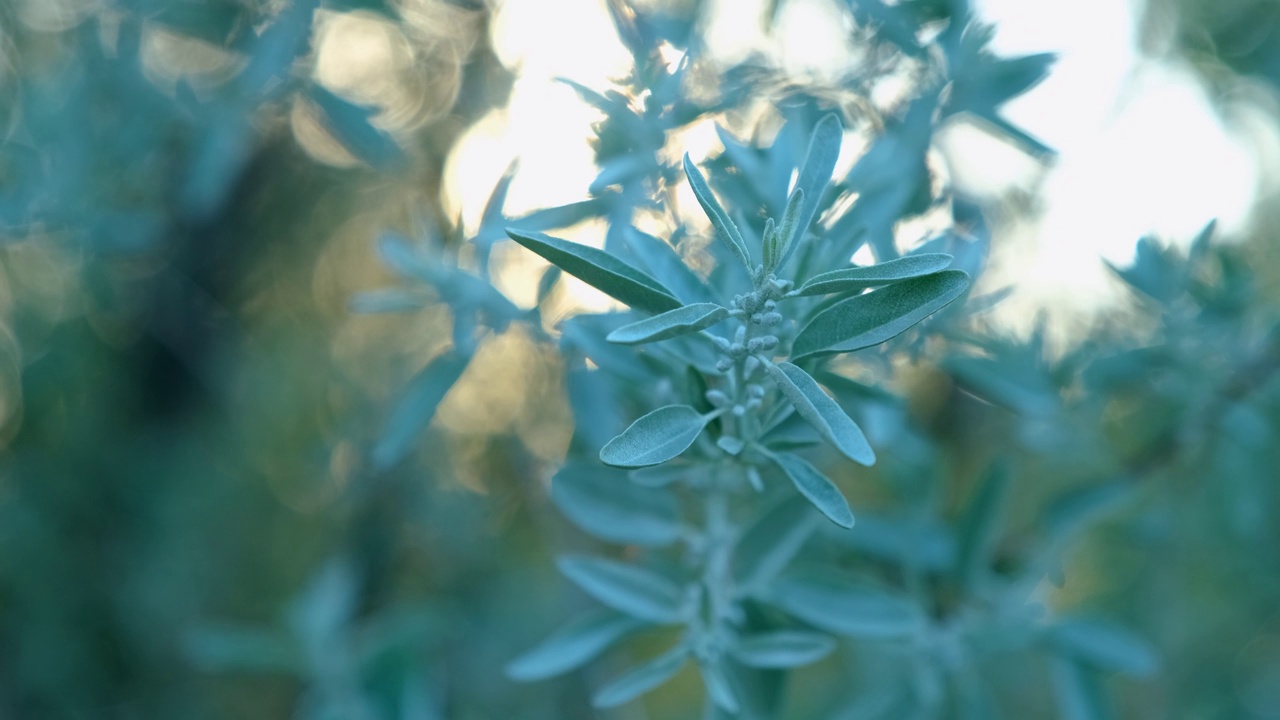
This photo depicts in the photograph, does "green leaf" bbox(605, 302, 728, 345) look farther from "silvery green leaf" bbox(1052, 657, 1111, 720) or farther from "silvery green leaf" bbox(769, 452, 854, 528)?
"silvery green leaf" bbox(1052, 657, 1111, 720)

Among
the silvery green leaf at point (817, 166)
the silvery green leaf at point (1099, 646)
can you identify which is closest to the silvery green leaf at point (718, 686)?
the silvery green leaf at point (817, 166)

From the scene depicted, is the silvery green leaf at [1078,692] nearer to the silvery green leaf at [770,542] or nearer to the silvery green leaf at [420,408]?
the silvery green leaf at [770,542]

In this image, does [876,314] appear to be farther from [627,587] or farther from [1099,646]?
[1099,646]

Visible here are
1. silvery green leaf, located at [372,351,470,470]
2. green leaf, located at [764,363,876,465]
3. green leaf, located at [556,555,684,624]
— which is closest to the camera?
green leaf, located at [764,363,876,465]

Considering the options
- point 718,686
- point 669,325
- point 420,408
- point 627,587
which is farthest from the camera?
point 420,408

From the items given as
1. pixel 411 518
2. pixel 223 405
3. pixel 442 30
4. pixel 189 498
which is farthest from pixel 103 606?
pixel 442 30

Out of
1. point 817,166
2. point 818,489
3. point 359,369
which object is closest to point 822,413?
point 818,489

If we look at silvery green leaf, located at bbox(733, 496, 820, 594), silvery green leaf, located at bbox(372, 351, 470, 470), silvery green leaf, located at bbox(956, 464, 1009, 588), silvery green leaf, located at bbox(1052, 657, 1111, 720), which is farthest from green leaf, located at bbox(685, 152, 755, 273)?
silvery green leaf, located at bbox(1052, 657, 1111, 720)
